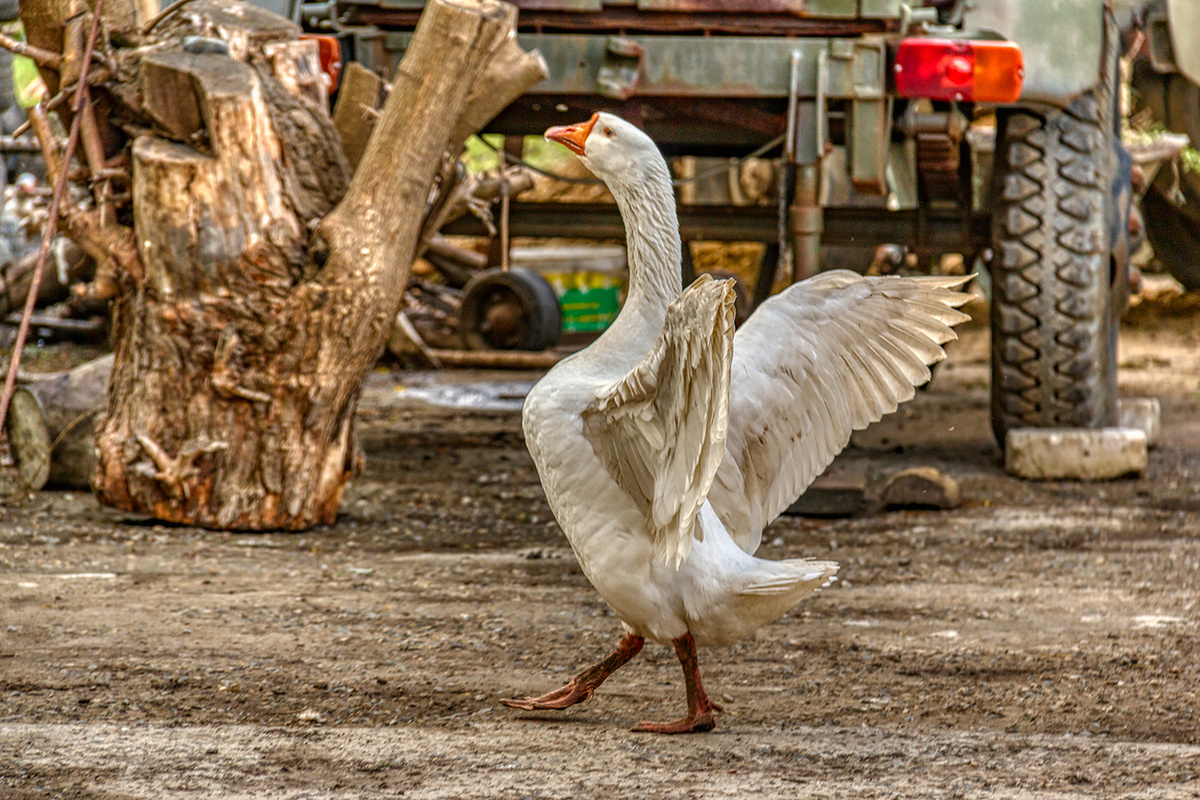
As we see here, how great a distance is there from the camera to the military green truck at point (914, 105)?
5.71 meters

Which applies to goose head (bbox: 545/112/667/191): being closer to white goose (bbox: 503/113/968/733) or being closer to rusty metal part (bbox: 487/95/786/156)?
white goose (bbox: 503/113/968/733)

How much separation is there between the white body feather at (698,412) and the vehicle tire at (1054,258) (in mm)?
2712

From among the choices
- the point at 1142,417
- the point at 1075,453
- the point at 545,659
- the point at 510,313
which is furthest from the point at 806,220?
the point at 510,313

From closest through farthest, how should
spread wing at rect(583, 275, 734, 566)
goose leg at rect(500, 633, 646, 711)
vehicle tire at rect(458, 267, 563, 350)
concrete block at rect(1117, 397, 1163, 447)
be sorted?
1. spread wing at rect(583, 275, 734, 566)
2. goose leg at rect(500, 633, 646, 711)
3. concrete block at rect(1117, 397, 1163, 447)
4. vehicle tire at rect(458, 267, 563, 350)

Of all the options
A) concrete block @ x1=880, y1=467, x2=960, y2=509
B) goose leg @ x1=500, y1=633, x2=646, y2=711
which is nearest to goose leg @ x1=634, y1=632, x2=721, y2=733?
goose leg @ x1=500, y1=633, x2=646, y2=711

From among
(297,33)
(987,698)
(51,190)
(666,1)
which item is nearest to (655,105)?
(666,1)

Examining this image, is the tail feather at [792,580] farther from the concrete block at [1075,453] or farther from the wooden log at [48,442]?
the concrete block at [1075,453]

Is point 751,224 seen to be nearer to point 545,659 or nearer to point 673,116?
Answer: point 673,116

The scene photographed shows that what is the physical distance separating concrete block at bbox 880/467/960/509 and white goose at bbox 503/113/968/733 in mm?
2326

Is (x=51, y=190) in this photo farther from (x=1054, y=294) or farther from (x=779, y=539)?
(x=1054, y=294)

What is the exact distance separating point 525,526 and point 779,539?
3.23 ft

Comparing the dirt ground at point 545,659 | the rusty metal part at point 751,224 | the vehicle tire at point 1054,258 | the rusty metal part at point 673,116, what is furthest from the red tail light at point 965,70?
the dirt ground at point 545,659

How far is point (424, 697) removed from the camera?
318cm

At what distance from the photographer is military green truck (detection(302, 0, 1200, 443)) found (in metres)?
5.71
